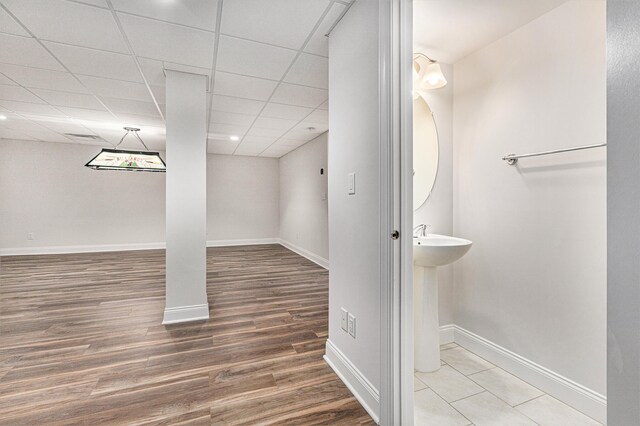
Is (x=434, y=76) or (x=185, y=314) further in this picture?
(x=185, y=314)

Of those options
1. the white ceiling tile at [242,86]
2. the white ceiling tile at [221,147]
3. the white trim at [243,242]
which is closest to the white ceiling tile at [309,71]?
the white ceiling tile at [242,86]

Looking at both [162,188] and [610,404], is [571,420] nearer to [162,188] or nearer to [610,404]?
[610,404]

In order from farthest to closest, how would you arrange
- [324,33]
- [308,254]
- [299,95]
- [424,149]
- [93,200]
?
[93,200] < [308,254] < [299,95] < [424,149] < [324,33]

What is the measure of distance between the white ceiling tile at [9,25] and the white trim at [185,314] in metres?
2.42

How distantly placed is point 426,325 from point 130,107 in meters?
4.29

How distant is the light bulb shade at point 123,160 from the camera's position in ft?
15.1

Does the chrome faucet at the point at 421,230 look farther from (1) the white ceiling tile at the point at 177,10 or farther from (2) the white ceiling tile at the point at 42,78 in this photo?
(2) the white ceiling tile at the point at 42,78

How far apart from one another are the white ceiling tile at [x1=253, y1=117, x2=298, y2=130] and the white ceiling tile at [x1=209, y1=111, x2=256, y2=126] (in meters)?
0.14

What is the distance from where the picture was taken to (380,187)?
1.48m

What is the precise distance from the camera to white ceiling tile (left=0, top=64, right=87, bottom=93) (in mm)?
2756

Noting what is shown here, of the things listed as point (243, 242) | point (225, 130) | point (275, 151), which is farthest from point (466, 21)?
point (243, 242)

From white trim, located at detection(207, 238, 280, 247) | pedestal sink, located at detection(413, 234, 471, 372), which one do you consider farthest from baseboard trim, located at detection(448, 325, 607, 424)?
white trim, located at detection(207, 238, 280, 247)

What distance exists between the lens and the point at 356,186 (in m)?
1.76

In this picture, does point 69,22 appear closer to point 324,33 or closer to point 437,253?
point 324,33
